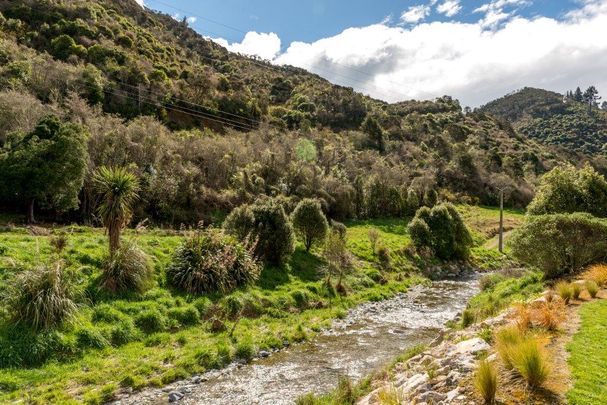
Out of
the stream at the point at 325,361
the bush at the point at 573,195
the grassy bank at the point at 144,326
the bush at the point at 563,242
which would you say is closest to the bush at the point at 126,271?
the grassy bank at the point at 144,326

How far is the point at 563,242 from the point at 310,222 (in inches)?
647

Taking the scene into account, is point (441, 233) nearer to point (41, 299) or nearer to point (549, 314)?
point (549, 314)

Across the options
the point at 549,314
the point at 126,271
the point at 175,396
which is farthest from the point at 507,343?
the point at 126,271

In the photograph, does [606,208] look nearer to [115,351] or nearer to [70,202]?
[115,351]

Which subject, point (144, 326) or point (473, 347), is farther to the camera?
point (144, 326)

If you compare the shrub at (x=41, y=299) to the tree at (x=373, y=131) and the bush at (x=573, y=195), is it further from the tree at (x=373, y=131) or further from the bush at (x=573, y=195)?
the tree at (x=373, y=131)

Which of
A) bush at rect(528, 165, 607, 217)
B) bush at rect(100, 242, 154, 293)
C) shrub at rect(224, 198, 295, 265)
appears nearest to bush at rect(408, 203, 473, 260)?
bush at rect(528, 165, 607, 217)

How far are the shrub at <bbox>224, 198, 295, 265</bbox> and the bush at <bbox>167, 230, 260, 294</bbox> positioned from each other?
105 inches

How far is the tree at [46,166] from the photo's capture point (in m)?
23.2

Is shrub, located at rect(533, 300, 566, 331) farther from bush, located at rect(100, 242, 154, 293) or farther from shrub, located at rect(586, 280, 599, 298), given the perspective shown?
bush, located at rect(100, 242, 154, 293)

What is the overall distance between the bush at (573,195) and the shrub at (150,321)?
78.1 feet

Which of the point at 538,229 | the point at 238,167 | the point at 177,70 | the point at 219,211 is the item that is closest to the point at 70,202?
the point at 219,211

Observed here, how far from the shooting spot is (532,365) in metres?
7.27

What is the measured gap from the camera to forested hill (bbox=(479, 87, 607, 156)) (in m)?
145
